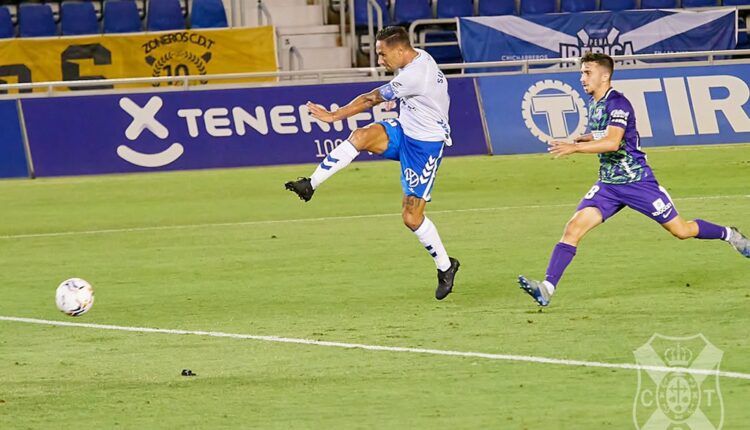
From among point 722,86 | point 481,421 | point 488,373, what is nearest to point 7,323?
point 488,373

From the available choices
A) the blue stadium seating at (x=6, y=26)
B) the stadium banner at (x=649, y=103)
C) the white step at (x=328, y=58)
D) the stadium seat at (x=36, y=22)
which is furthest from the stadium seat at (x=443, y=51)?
the blue stadium seating at (x=6, y=26)

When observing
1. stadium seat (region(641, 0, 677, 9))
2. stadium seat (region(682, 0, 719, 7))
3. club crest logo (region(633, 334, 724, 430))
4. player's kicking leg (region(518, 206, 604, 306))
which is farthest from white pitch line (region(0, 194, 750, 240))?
stadium seat (region(641, 0, 677, 9))

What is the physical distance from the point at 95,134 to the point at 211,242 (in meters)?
8.44

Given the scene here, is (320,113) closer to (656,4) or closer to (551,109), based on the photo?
(551,109)

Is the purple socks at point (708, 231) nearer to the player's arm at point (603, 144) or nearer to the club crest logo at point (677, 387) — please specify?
the player's arm at point (603, 144)

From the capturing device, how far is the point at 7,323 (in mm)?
12008

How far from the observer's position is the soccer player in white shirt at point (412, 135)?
12.5 m

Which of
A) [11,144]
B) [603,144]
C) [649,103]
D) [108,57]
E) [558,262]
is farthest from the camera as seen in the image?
[108,57]

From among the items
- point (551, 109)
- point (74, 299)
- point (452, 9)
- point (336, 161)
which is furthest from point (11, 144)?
point (74, 299)

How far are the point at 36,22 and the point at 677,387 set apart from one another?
1043 inches

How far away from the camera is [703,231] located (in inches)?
483

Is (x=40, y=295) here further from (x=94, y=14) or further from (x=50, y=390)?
(x=94, y=14)

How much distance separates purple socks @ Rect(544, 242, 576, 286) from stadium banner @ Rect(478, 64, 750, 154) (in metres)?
14.1

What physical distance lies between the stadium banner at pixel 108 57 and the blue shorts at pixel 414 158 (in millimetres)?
17603
